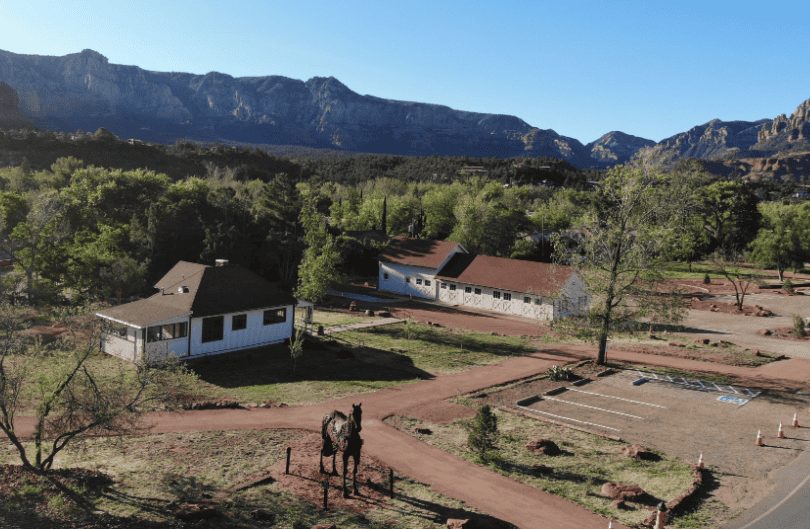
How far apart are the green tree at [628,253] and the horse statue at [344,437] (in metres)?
18.8

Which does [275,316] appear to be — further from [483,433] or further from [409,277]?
[409,277]

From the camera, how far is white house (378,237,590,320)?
46188mm

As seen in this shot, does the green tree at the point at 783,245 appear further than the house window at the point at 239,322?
Yes

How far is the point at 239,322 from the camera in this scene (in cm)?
3253

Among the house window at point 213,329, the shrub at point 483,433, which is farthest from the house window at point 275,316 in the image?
the shrub at point 483,433

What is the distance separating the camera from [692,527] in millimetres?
14906

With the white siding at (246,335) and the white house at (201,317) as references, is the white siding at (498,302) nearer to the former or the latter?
the white siding at (246,335)

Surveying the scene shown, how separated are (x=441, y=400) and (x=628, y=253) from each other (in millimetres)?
14842

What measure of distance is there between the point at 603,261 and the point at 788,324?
26749mm

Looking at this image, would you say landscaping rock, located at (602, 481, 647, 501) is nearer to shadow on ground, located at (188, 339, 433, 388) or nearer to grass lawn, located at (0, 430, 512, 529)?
grass lawn, located at (0, 430, 512, 529)

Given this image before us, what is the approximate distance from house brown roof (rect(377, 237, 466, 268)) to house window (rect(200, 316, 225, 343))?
89.5 ft

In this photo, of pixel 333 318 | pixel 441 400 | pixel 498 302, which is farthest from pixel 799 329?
pixel 333 318

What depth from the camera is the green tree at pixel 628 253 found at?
102ft

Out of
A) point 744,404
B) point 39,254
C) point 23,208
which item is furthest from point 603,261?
point 23,208
